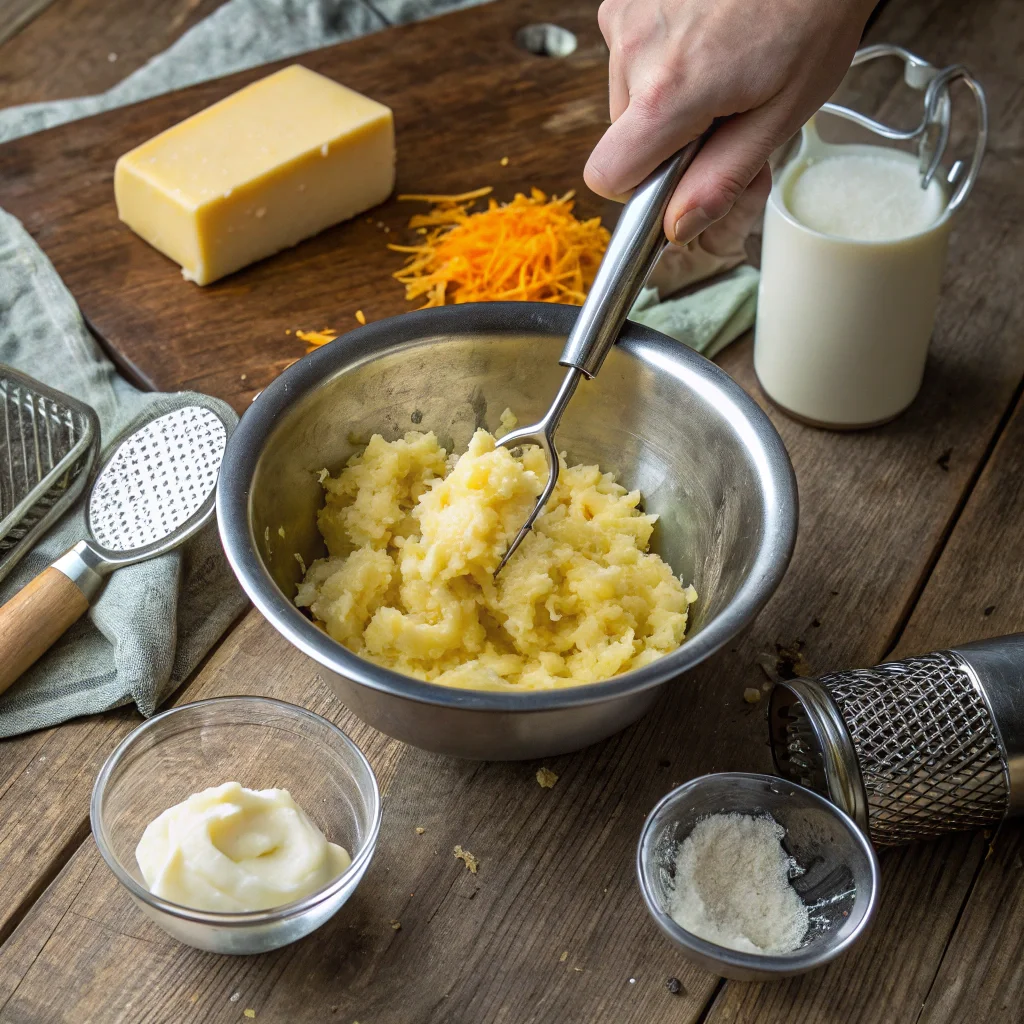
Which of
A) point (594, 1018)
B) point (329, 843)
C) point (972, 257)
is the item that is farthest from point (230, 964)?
point (972, 257)

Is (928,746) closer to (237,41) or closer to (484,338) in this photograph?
(484,338)

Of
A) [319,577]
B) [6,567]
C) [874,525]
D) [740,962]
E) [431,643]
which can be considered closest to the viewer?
[740,962]

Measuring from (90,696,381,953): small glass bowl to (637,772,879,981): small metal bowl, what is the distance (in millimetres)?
330

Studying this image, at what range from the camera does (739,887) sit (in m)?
1.33

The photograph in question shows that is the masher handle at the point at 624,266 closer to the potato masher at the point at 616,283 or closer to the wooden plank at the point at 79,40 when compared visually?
the potato masher at the point at 616,283

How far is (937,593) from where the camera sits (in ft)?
5.72

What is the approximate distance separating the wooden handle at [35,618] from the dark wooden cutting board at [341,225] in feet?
1.67

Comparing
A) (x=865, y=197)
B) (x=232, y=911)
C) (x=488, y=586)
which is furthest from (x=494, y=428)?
(x=232, y=911)

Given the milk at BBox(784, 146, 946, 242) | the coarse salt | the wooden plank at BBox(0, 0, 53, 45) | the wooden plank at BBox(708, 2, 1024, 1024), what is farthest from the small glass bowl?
the wooden plank at BBox(0, 0, 53, 45)

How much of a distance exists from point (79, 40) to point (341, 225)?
3.62 ft

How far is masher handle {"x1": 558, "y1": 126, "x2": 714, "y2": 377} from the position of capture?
1.51m

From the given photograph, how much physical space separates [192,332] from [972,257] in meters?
1.52

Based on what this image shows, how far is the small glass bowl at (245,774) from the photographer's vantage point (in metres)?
1.30

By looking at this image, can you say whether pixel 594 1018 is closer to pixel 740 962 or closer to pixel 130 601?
pixel 740 962
